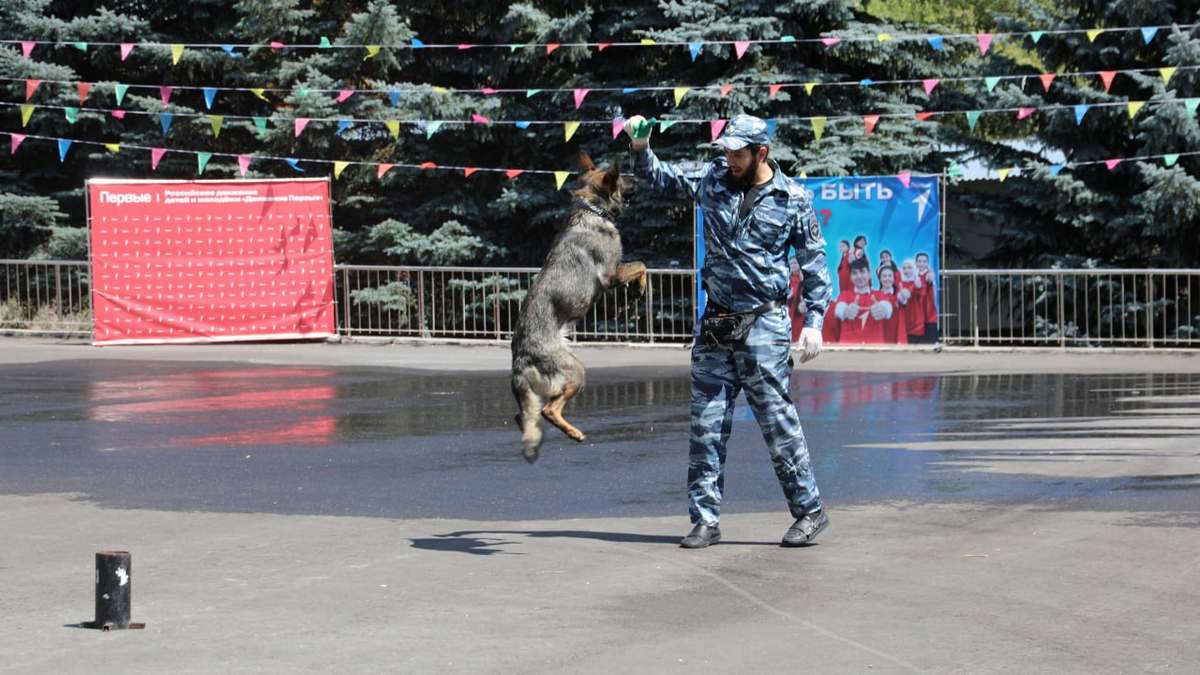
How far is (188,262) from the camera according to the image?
23.0m

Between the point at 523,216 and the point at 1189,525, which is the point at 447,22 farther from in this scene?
the point at 1189,525

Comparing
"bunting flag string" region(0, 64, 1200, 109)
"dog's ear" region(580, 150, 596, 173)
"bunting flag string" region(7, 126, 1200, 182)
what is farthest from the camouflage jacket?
"bunting flag string" region(0, 64, 1200, 109)

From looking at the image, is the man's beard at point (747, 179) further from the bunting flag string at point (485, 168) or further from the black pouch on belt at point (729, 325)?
the bunting flag string at point (485, 168)

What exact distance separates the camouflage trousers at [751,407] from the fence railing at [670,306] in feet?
44.5

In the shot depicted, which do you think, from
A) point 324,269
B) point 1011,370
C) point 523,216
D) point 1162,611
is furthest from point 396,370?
point 1162,611

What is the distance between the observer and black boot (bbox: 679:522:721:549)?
26.3 feet

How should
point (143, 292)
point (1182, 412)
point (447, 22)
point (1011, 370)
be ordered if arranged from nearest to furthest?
point (1182, 412)
point (1011, 370)
point (143, 292)
point (447, 22)

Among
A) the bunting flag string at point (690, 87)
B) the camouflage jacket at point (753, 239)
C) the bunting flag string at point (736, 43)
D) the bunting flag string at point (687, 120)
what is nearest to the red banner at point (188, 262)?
the bunting flag string at point (690, 87)

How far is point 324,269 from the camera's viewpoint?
23516mm

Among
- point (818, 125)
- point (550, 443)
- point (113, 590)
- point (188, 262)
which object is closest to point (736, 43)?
point (818, 125)

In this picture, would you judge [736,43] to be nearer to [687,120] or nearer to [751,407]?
[687,120]

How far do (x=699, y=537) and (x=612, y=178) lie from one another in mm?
1833

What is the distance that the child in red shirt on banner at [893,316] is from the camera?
21.5 metres

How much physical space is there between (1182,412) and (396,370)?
351 inches
